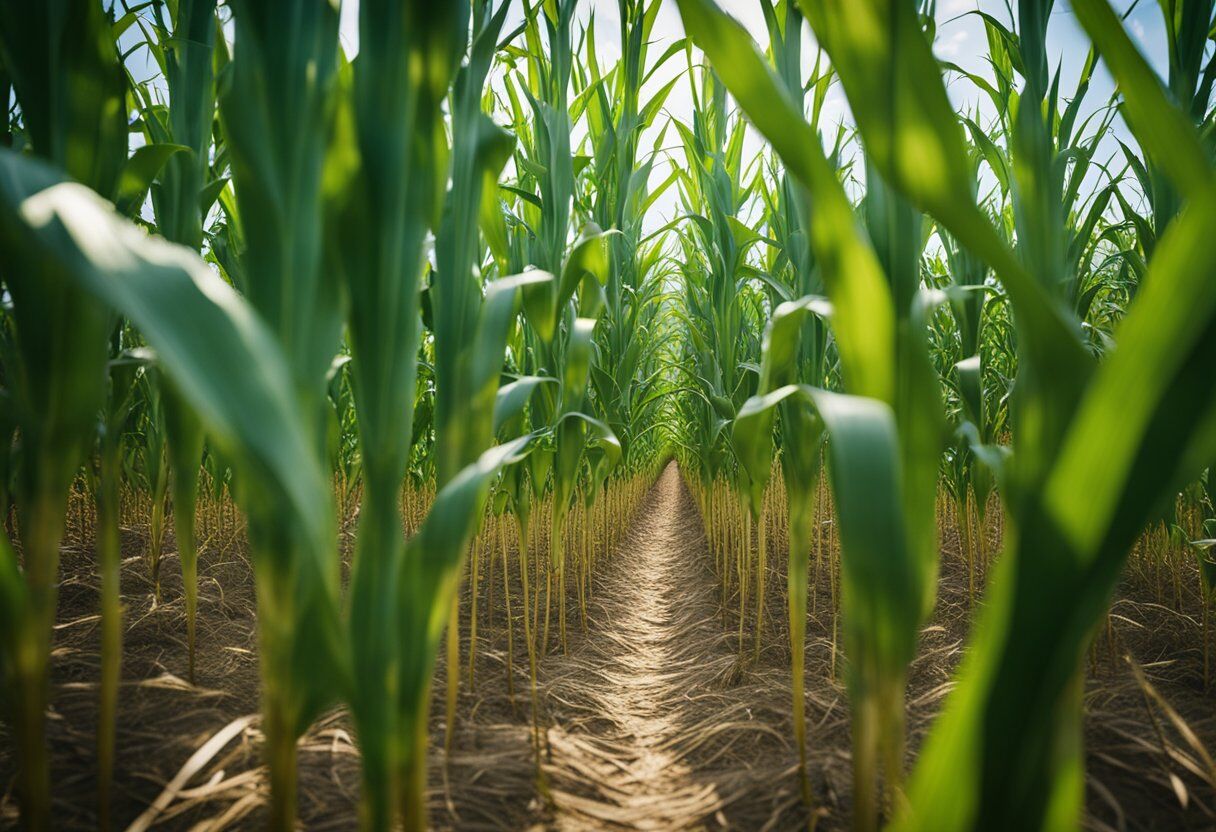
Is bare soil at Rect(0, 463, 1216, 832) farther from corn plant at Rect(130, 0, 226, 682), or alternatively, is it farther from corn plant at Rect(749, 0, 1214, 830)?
corn plant at Rect(749, 0, 1214, 830)

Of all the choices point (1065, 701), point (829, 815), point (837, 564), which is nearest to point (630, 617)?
point (837, 564)

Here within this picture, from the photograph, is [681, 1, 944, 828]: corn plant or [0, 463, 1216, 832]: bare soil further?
[0, 463, 1216, 832]: bare soil

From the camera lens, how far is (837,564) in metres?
1.85

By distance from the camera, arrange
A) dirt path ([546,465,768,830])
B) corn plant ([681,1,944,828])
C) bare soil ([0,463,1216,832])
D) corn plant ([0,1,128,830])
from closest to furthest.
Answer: corn plant ([681,1,944,828])
corn plant ([0,1,128,830])
bare soil ([0,463,1216,832])
dirt path ([546,465,768,830])

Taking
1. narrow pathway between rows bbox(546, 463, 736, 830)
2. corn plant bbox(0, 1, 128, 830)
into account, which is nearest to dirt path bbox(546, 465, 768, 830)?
narrow pathway between rows bbox(546, 463, 736, 830)

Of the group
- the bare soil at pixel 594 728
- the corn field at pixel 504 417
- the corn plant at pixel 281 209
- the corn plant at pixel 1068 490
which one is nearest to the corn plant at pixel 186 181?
the corn field at pixel 504 417

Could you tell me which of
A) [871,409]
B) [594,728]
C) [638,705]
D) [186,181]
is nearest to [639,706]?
[638,705]

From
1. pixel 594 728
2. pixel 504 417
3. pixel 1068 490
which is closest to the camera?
pixel 1068 490

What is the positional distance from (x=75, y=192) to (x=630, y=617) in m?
1.93

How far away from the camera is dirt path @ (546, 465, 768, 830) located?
76 centimetres

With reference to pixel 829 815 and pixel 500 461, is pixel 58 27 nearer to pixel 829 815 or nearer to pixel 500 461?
pixel 500 461

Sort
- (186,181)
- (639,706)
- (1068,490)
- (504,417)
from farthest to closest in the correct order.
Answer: (639,706) → (186,181) → (504,417) → (1068,490)

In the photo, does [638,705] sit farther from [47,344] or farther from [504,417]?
[47,344]

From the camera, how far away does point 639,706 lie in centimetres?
126
